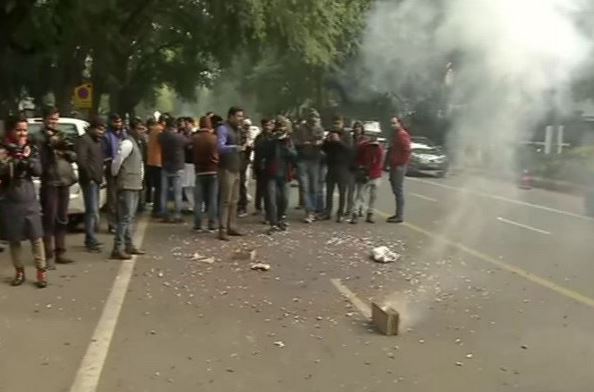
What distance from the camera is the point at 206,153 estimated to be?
14375mm

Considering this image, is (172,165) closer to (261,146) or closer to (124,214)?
(261,146)

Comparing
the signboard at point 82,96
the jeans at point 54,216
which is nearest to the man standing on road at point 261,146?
the jeans at point 54,216

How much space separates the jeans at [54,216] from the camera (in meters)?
10.8

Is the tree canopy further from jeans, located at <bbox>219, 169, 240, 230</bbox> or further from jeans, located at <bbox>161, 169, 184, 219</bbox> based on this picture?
Answer: jeans, located at <bbox>161, 169, 184, 219</bbox>

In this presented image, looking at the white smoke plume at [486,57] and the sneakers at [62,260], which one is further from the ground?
the white smoke plume at [486,57]

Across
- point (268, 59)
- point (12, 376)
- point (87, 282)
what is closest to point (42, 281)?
point (87, 282)

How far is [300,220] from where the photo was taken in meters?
16.7

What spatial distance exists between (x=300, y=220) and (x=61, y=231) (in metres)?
6.08

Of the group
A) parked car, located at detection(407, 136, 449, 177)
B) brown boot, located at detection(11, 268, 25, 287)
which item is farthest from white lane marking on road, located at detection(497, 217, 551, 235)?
brown boot, located at detection(11, 268, 25, 287)

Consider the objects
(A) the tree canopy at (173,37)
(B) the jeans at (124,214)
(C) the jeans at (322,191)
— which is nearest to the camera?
(B) the jeans at (124,214)

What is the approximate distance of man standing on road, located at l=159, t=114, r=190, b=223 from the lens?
16.0 m

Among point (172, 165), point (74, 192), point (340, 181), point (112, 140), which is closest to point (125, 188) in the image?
point (112, 140)

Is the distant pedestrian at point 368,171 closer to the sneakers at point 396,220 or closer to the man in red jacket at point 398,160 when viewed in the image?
the man in red jacket at point 398,160

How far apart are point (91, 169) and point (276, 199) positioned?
12.3 ft
